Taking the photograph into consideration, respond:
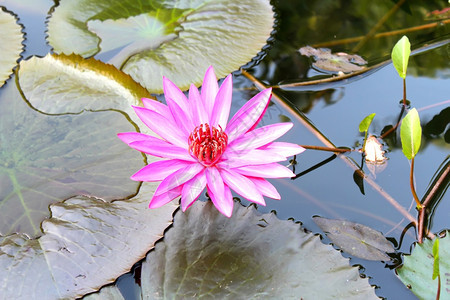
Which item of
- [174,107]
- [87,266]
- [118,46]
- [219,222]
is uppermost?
[118,46]

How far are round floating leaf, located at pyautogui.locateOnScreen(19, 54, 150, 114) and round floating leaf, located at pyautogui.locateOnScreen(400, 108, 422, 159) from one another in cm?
105

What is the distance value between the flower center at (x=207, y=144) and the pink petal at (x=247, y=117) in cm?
5

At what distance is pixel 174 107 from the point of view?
5.15 feet

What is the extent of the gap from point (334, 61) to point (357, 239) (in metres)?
1.13

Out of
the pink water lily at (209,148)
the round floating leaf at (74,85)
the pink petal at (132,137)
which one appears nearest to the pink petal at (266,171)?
the pink water lily at (209,148)

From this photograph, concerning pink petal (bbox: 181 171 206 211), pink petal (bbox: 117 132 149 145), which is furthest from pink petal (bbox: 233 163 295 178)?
pink petal (bbox: 117 132 149 145)

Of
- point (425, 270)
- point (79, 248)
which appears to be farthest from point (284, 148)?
point (79, 248)

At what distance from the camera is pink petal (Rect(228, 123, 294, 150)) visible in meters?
1.57

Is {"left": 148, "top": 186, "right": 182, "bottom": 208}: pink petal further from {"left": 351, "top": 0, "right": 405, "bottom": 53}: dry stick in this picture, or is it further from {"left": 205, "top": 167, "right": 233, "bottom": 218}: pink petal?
{"left": 351, "top": 0, "right": 405, "bottom": 53}: dry stick

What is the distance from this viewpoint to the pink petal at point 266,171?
1467 millimetres

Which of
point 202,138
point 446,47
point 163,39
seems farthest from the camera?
point 446,47

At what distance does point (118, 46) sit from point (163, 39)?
237 mm

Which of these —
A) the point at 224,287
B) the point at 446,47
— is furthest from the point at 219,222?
the point at 446,47

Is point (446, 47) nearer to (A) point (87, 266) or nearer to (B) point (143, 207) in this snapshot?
(B) point (143, 207)
